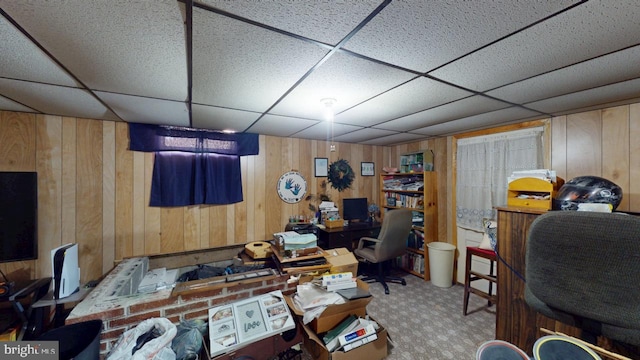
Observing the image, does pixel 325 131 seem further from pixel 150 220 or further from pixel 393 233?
pixel 150 220

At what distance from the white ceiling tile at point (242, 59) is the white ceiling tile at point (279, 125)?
65cm

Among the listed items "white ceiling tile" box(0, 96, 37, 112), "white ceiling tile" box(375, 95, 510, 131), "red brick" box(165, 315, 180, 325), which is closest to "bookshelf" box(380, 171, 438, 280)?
"white ceiling tile" box(375, 95, 510, 131)

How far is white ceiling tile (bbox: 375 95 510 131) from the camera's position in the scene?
6.23ft

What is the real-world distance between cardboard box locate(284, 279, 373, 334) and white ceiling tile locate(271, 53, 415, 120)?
61.5 inches

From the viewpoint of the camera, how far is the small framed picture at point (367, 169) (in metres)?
4.03

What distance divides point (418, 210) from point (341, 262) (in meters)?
1.71

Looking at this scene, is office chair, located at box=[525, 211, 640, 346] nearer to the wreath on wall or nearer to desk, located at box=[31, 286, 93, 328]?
the wreath on wall

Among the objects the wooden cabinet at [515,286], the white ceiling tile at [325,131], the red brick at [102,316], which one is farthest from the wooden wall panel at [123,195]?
the wooden cabinet at [515,286]

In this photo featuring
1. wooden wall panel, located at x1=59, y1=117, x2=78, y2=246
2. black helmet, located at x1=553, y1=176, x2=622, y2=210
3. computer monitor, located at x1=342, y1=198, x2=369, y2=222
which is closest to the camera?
black helmet, located at x1=553, y1=176, x2=622, y2=210

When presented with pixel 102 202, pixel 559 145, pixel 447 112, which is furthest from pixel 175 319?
pixel 559 145

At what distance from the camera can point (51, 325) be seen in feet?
6.18

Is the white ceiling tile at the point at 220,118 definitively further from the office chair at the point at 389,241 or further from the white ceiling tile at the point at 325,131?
the office chair at the point at 389,241

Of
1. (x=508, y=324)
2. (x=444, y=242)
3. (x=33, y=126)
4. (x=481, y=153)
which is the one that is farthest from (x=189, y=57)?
(x=444, y=242)

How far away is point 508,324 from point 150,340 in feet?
7.94
